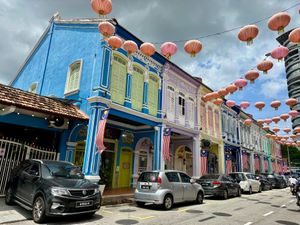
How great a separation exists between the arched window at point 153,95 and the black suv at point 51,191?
7.87 metres

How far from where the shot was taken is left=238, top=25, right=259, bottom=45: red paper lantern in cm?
775

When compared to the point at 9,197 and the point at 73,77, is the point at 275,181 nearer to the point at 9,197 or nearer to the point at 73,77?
the point at 73,77

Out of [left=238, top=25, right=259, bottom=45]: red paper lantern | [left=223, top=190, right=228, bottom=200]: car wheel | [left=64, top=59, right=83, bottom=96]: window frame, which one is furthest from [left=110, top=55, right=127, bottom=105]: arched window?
[left=223, top=190, right=228, bottom=200]: car wheel

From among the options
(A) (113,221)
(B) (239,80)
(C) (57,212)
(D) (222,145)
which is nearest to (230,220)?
(A) (113,221)

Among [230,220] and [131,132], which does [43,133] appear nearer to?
[131,132]

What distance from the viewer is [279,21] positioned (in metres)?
7.30

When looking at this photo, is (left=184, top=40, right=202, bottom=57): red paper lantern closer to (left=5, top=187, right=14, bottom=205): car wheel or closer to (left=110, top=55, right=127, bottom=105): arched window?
(left=110, top=55, right=127, bottom=105): arched window

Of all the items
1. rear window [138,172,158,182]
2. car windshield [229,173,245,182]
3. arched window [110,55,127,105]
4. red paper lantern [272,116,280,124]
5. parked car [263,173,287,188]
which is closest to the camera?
rear window [138,172,158,182]

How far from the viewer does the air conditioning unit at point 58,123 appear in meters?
11.8

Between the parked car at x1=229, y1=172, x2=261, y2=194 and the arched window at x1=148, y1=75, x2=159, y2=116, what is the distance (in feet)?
28.2

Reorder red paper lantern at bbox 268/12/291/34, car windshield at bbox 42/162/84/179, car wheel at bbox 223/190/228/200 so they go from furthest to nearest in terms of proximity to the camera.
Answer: car wheel at bbox 223/190/228/200
car windshield at bbox 42/162/84/179
red paper lantern at bbox 268/12/291/34

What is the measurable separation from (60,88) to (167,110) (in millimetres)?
7405

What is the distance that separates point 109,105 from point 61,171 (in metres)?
5.01

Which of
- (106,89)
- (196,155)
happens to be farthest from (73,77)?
(196,155)
